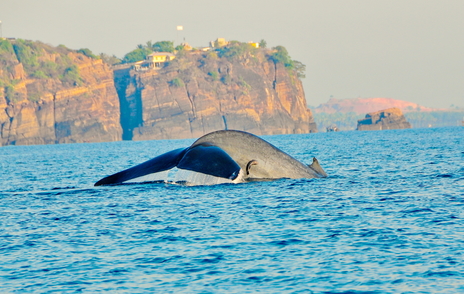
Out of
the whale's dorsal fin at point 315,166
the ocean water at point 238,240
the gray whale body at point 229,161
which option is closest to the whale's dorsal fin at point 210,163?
the gray whale body at point 229,161

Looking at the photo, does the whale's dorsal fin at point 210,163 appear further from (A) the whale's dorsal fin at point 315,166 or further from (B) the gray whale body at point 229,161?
(A) the whale's dorsal fin at point 315,166

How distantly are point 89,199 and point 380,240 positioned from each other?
11.1 meters

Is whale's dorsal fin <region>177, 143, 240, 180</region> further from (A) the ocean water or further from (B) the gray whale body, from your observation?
(A) the ocean water

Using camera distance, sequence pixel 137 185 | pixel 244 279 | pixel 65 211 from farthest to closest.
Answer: pixel 137 185 < pixel 65 211 < pixel 244 279

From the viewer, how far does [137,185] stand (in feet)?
82.8

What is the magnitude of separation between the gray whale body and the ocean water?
1.94 ft

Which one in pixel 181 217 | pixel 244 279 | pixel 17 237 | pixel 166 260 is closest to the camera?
pixel 244 279

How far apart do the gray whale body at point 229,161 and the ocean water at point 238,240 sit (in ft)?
1.94

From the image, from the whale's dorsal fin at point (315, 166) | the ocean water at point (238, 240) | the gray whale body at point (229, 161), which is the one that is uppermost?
the gray whale body at point (229, 161)

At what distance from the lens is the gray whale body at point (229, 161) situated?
1836 centimetres

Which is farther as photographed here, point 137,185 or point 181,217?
point 137,185

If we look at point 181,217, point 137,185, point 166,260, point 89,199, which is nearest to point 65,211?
point 89,199

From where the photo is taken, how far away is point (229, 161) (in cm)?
1845

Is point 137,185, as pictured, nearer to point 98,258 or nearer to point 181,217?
point 181,217
